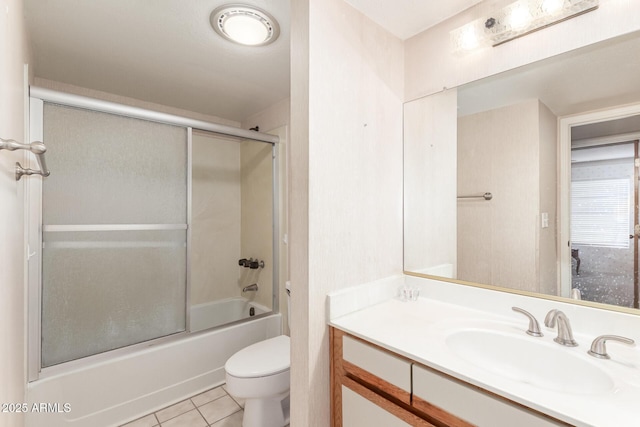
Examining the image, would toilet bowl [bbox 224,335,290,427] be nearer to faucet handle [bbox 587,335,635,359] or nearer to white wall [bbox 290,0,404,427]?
white wall [bbox 290,0,404,427]

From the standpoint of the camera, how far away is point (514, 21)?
3.81 ft

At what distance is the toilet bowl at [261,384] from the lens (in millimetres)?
1541

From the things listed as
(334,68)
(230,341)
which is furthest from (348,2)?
(230,341)

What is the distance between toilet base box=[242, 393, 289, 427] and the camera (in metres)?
1.60

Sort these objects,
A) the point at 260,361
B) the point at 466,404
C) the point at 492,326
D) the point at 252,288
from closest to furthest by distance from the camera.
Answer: the point at 466,404
the point at 492,326
the point at 260,361
the point at 252,288

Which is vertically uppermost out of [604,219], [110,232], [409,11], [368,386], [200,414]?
[409,11]

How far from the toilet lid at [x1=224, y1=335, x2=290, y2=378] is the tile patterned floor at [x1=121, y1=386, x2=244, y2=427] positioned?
1.31 feet

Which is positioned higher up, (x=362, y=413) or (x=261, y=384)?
(x=362, y=413)

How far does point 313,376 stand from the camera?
3.83ft

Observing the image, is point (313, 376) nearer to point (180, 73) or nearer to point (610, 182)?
point (610, 182)

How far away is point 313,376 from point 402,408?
370mm

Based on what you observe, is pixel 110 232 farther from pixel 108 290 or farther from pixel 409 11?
pixel 409 11

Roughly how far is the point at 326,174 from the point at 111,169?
5.12 ft

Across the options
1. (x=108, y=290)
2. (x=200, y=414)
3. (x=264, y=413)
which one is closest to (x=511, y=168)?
(x=264, y=413)
